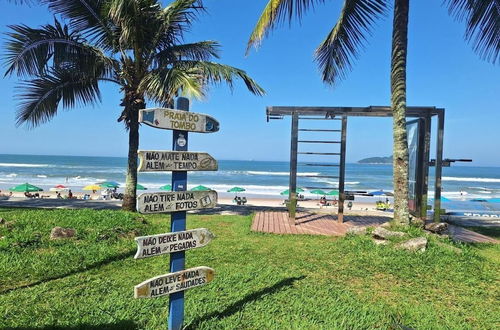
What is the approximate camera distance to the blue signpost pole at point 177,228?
8.02 ft

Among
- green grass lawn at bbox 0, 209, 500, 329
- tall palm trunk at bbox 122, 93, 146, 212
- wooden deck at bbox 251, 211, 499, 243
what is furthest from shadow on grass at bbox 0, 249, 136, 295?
tall palm trunk at bbox 122, 93, 146, 212

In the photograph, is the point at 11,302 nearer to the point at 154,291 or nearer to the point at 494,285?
the point at 154,291

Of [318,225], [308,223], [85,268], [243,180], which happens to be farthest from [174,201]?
[243,180]

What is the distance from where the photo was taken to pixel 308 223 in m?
7.68

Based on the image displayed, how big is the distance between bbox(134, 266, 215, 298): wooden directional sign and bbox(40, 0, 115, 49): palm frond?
701 cm

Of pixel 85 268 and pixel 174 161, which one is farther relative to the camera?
pixel 85 268

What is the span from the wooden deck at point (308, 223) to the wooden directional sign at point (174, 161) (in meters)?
4.29

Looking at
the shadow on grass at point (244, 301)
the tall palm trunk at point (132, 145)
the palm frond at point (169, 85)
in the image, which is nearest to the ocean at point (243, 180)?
the tall palm trunk at point (132, 145)

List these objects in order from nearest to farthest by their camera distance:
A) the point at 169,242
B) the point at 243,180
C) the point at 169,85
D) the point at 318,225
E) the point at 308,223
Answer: the point at 169,242, the point at 169,85, the point at 318,225, the point at 308,223, the point at 243,180

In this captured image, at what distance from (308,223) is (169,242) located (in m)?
5.71

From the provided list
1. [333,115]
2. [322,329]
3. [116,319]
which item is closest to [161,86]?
[333,115]

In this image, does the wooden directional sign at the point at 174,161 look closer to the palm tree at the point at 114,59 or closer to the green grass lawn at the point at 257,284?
the green grass lawn at the point at 257,284

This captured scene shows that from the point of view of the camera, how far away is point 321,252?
16.6ft

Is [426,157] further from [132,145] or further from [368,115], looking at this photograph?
[132,145]
